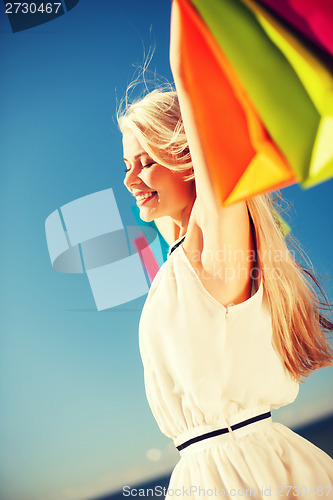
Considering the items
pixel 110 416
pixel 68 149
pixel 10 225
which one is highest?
pixel 68 149

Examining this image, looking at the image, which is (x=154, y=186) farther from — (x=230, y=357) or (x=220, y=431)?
(x=220, y=431)

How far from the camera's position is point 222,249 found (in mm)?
921

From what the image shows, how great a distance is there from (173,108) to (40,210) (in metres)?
1.36

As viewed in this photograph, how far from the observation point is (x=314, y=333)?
43.8 inches

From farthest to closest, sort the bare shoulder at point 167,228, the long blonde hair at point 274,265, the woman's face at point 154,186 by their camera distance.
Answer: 1. the bare shoulder at point 167,228
2. the woman's face at point 154,186
3. the long blonde hair at point 274,265

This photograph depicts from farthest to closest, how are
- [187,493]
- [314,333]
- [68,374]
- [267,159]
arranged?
1. [68,374]
2. [314,333]
3. [187,493]
4. [267,159]

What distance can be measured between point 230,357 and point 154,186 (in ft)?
1.43

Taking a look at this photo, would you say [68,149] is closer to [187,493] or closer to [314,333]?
[314,333]

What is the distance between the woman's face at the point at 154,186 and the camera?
1.14 meters

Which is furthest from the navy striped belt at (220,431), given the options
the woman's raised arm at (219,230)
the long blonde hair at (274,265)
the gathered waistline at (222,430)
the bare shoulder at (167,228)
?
the bare shoulder at (167,228)

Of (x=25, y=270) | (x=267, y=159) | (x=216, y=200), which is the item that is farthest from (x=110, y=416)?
(x=267, y=159)

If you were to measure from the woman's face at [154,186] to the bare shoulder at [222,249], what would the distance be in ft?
0.56

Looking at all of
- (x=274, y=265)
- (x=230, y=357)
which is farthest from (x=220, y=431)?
(x=274, y=265)

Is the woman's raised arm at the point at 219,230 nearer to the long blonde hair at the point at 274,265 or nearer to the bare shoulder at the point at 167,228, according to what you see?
the long blonde hair at the point at 274,265
